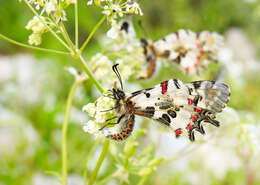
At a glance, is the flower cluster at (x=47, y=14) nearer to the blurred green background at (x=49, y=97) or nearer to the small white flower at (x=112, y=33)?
the small white flower at (x=112, y=33)

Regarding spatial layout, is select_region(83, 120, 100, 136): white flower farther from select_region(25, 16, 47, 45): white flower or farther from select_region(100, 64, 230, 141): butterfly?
select_region(25, 16, 47, 45): white flower

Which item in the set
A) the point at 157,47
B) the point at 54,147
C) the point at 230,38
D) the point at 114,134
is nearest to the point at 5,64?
the point at 54,147

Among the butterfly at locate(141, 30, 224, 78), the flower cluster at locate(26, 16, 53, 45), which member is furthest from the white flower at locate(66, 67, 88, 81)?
the butterfly at locate(141, 30, 224, 78)

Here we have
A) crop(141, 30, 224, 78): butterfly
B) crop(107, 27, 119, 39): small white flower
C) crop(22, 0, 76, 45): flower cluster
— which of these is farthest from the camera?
crop(141, 30, 224, 78): butterfly

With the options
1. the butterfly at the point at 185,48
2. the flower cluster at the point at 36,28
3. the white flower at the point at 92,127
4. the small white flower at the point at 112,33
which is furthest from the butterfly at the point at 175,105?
the butterfly at the point at 185,48

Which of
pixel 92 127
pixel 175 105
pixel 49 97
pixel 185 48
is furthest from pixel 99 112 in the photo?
pixel 49 97

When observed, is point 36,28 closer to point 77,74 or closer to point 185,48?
point 77,74
